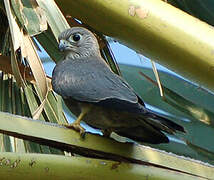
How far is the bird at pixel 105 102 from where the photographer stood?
1.33 meters

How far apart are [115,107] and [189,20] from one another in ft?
1.08

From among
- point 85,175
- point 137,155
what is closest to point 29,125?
point 85,175

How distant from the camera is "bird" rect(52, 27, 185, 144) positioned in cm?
133

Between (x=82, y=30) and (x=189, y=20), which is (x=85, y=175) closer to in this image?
(x=189, y=20)

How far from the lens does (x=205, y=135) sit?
74.4 inches

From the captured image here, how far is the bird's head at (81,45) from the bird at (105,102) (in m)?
0.14

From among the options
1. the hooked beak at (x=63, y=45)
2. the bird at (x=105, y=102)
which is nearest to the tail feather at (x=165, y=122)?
the bird at (x=105, y=102)

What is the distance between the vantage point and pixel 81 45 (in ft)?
6.31

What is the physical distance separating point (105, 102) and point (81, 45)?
1.90ft

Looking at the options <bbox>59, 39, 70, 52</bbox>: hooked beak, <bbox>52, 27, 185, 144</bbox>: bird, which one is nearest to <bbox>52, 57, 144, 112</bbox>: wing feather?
<bbox>52, 27, 185, 144</bbox>: bird

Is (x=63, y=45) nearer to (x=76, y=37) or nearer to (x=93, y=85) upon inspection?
(x=76, y=37)

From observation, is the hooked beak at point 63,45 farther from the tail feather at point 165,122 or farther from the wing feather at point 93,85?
the tail feather at point 165,122

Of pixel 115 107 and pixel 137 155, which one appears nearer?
pixel 137 155

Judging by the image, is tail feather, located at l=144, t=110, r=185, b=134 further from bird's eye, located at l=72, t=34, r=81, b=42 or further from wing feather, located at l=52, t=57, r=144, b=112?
bird's eye, located at l=72, t=34, r=81, b=42
